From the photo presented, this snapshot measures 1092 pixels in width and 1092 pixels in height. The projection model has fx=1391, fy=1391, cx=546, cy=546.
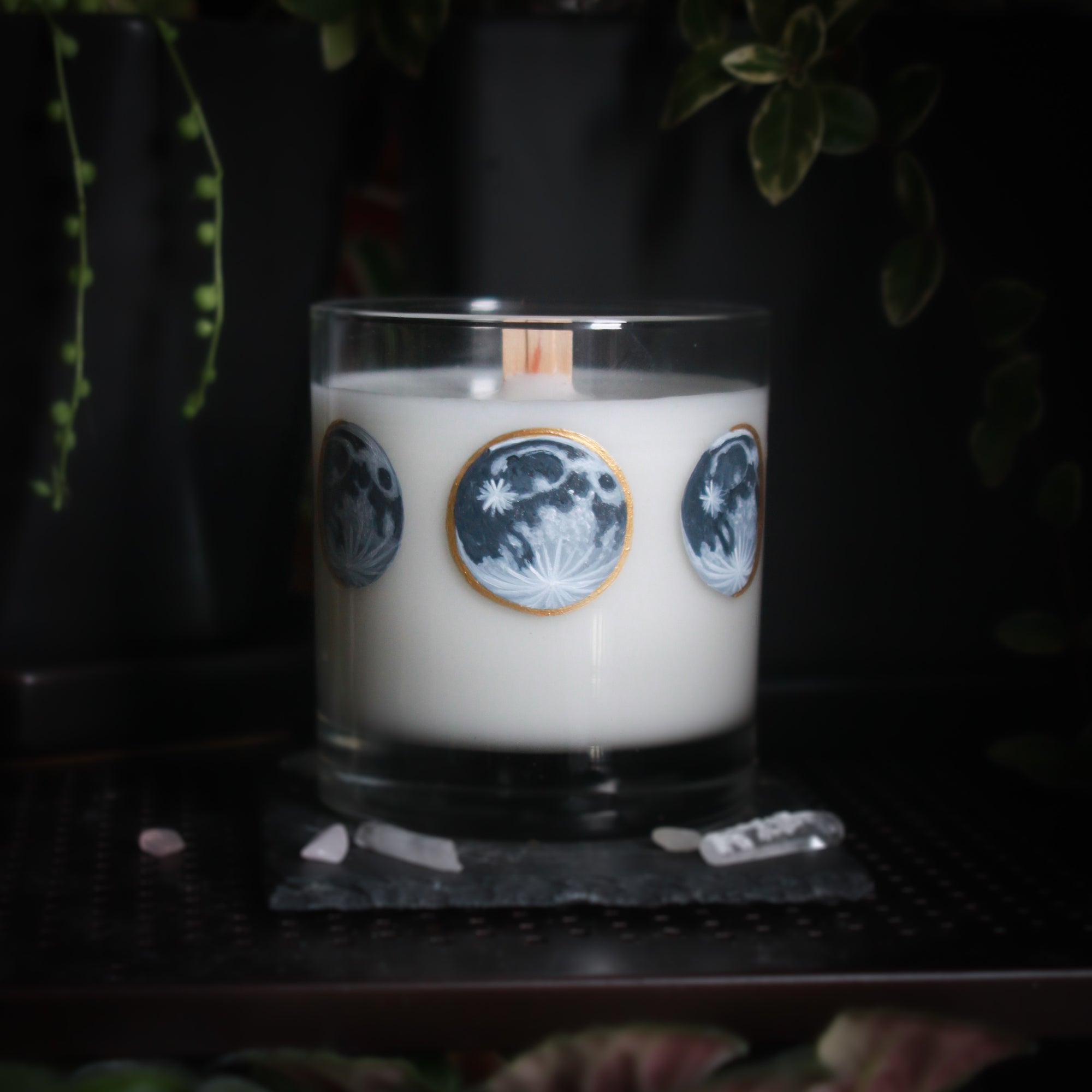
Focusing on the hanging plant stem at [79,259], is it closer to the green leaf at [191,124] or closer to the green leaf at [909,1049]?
the green leaf at [191,124]

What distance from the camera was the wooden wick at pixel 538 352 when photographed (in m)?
0.49

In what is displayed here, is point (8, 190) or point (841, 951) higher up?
point (8, 190)

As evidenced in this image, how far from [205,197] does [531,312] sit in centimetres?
15

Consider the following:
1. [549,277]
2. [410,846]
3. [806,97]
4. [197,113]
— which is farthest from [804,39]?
[410,846]

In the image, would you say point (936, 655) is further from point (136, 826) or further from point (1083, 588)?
point (136, 826)

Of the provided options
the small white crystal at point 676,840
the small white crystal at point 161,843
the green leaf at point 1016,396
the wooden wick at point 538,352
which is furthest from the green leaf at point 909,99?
the small white crystal at point 161,843

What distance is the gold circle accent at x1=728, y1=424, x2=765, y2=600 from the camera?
55 centimetres

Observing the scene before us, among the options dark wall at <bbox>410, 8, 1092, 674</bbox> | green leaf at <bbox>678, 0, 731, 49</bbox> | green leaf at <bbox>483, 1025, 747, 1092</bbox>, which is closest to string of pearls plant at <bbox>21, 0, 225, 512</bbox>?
dark wall at <bbox>410, 8, 1092, 674</bbox>

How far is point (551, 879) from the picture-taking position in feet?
1.60

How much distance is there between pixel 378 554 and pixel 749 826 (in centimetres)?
17

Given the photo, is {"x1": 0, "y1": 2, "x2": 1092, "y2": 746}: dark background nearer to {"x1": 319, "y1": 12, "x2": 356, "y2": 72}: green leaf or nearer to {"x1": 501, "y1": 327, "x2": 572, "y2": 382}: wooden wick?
{"x1": 319, "y1": 12, "x2": 356, "y2": 72}: green leaf

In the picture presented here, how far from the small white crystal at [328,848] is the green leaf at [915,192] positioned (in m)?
0.36

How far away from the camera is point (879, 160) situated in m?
0.64

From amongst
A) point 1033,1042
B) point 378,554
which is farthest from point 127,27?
point 1033,1042
